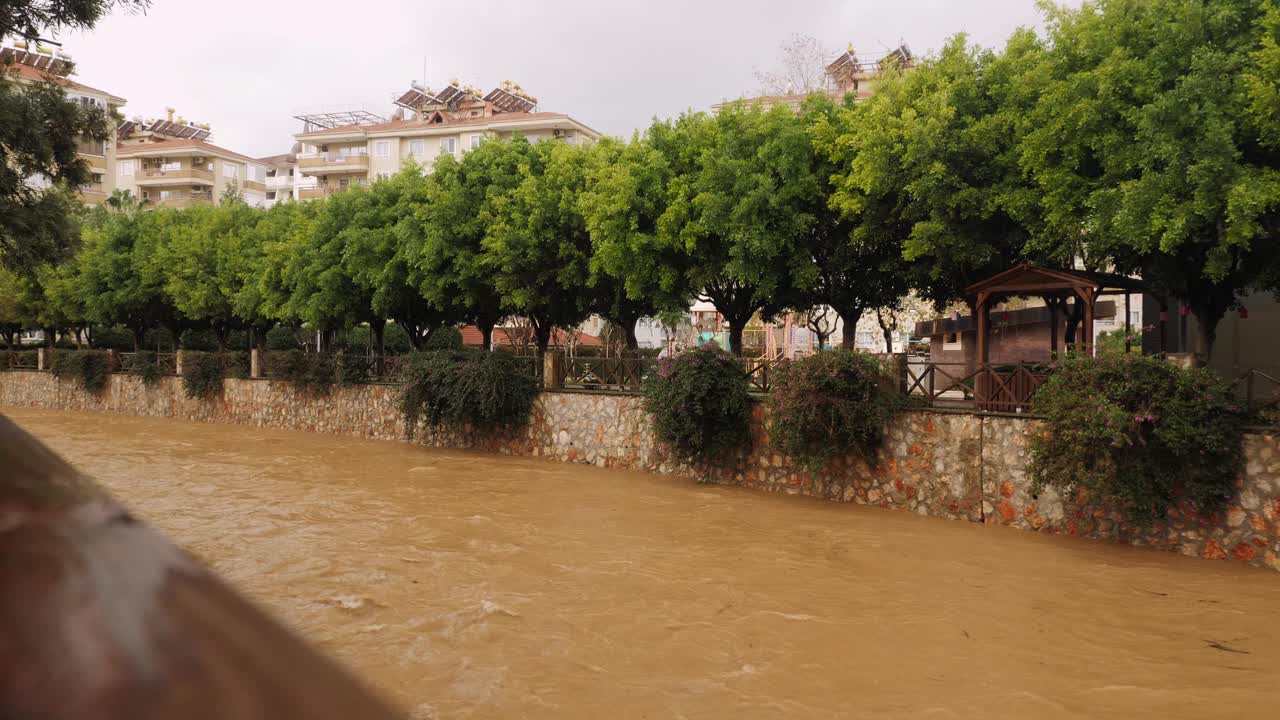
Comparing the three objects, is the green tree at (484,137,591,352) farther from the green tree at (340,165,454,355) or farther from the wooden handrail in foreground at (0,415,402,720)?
the wooden handrail in foreground at (0,415,402,720)

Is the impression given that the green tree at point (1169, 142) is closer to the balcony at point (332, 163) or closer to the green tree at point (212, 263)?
the green tree at point (212, 263)

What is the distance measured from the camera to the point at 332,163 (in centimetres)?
6275

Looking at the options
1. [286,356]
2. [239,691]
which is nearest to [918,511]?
[239,691]

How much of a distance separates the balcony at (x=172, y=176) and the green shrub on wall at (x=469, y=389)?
53.9 metres

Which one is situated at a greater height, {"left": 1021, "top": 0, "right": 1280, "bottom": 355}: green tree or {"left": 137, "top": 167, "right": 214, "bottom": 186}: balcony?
{"left": 137, "top": 167, "right": 214, "bottom": 186}: balcony

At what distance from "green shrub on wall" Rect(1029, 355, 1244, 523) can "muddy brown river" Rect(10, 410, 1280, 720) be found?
3.15ft

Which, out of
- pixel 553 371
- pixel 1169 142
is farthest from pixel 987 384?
pixel 553 371

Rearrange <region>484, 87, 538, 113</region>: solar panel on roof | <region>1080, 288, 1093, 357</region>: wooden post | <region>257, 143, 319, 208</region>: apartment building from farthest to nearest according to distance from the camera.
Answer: <region>257, 143, 319, 208</region>: apartment building, <region>484, 87, 538, 113</region>: solar panel on roof, <region>1080, 288, 1093, 357</region>: wooden post

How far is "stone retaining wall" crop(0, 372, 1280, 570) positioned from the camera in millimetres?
11789

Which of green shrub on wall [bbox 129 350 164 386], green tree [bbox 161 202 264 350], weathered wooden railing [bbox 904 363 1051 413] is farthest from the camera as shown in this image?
green shrub on wall [bbox 129 350 164 386]

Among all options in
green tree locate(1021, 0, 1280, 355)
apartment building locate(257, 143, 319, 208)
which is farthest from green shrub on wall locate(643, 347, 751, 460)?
apartment building locate(257, 143, 319, 208)

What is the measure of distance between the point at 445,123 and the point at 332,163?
394 inches

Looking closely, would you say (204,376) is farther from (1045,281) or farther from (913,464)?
(1045,281)

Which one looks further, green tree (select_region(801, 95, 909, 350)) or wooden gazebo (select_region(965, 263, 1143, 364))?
green tree (select_region(801, 95, 909, 350))
